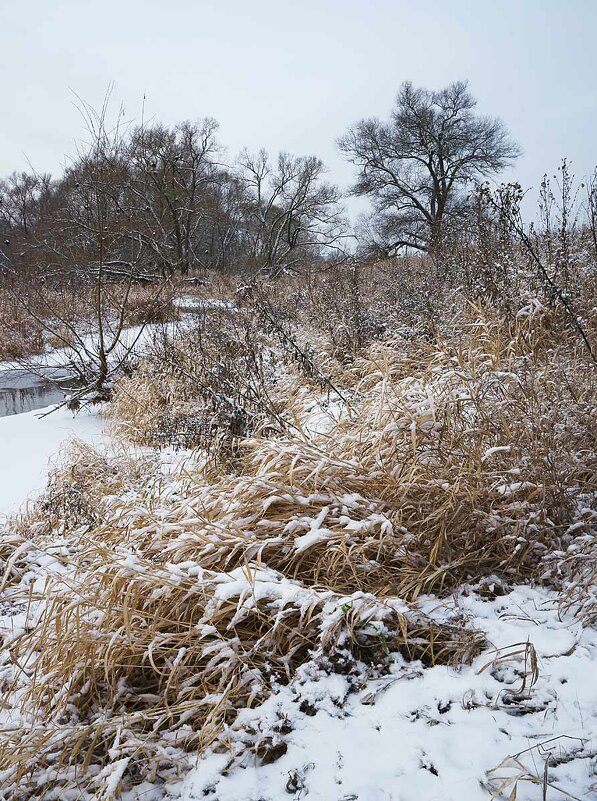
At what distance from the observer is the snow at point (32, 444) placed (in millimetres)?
4102

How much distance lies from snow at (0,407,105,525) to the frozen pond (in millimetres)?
1229

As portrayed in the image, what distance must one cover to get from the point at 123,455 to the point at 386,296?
416 cm

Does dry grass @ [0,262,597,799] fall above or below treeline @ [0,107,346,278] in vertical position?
below

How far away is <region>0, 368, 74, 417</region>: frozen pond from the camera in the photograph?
7.48 m

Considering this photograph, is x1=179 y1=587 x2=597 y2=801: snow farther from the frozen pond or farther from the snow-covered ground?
the frozen pond

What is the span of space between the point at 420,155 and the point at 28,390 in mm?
21554

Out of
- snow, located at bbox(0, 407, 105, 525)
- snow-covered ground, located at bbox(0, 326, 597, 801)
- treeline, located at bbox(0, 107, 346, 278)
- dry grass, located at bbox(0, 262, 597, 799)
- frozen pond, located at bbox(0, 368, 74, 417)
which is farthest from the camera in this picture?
treeline, located at bbox(0, 107, 346, 278)

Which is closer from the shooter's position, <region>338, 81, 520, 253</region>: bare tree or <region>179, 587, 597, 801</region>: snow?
<region>179, 587, 597, 801</region>: snow

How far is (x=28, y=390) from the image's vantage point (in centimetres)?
818

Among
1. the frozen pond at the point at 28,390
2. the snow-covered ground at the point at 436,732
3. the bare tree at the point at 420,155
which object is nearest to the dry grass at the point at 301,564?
the snow-covered ground at the point at 436,732

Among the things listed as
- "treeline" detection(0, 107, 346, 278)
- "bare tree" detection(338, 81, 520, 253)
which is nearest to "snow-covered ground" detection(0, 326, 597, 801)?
"treeline" detection(0, 107, 346, 278)

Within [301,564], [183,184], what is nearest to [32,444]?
[301,564]

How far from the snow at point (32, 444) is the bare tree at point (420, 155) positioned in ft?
62.3

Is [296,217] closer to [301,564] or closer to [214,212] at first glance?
[214,212]
